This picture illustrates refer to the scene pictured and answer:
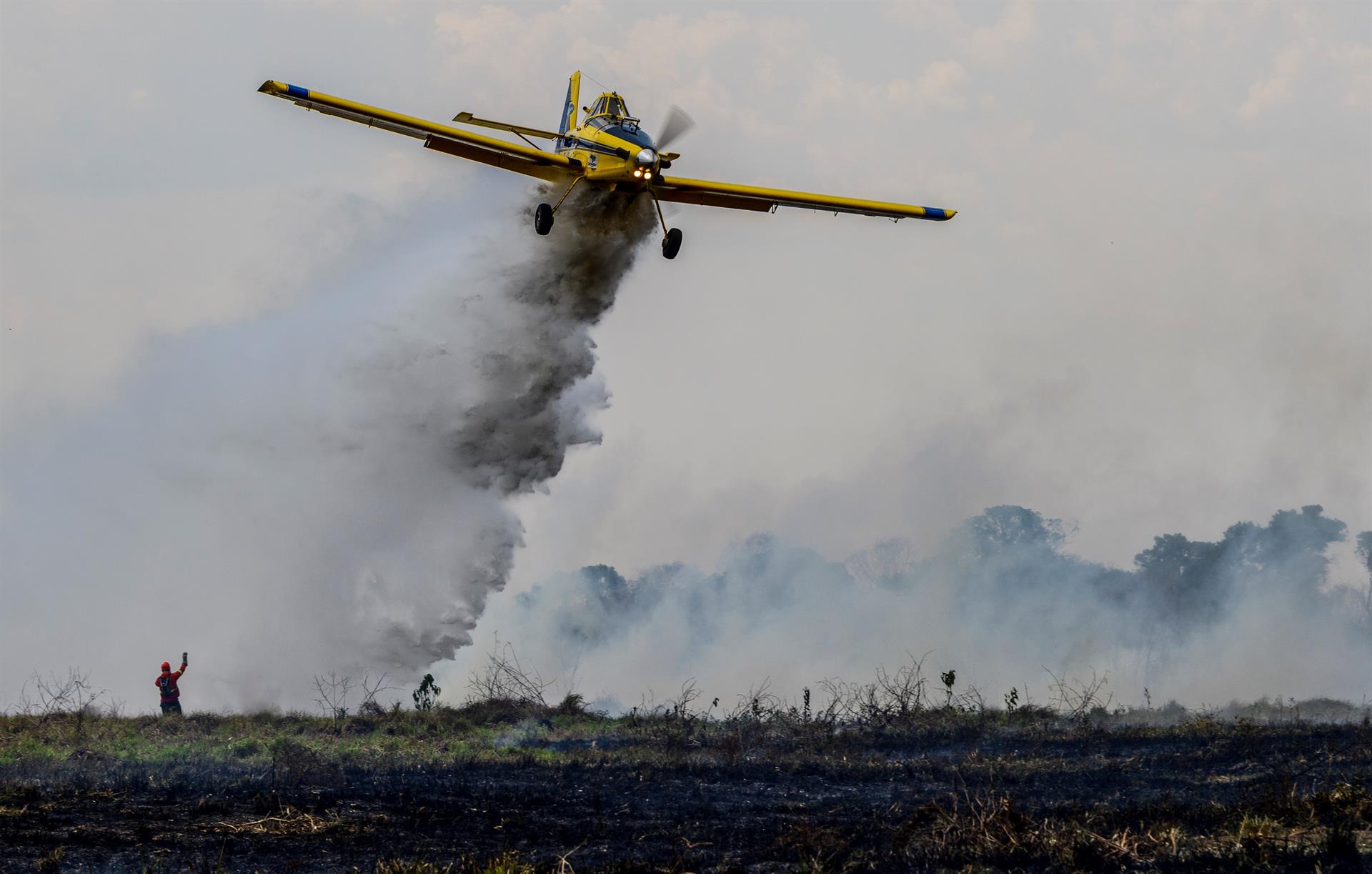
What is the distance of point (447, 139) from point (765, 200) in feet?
23.7

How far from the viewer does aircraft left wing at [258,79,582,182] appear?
24.6 m

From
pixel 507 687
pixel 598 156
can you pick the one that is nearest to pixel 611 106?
pixel 598 156

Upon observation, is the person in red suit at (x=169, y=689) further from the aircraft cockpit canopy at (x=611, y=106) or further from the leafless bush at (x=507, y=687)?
the aircraft cockpit canopy at (x=611, y=106)

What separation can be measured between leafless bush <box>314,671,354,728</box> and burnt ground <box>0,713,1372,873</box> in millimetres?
1240

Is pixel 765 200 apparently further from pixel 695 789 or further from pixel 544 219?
pixel 695 789

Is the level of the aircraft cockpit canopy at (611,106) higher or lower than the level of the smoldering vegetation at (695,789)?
higher

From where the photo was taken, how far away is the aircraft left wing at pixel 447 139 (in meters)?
24.6

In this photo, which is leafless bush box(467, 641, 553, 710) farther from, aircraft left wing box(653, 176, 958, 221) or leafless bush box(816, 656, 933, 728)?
aircraft left wing box(653, 176, 958, 221)

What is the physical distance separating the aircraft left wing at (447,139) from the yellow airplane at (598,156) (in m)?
0.02

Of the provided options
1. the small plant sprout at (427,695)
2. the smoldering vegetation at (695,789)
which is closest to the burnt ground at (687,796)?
the smoldering vegetation at (695,789)

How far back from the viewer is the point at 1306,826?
536 inches

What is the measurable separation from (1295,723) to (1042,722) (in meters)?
4.63

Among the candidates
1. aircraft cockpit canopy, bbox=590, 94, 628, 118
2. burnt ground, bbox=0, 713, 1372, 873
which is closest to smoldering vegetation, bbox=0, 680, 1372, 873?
burnt ground, bbox=0, 713, 1372, 873

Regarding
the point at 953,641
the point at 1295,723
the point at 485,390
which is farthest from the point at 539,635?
the point at 1295,723
